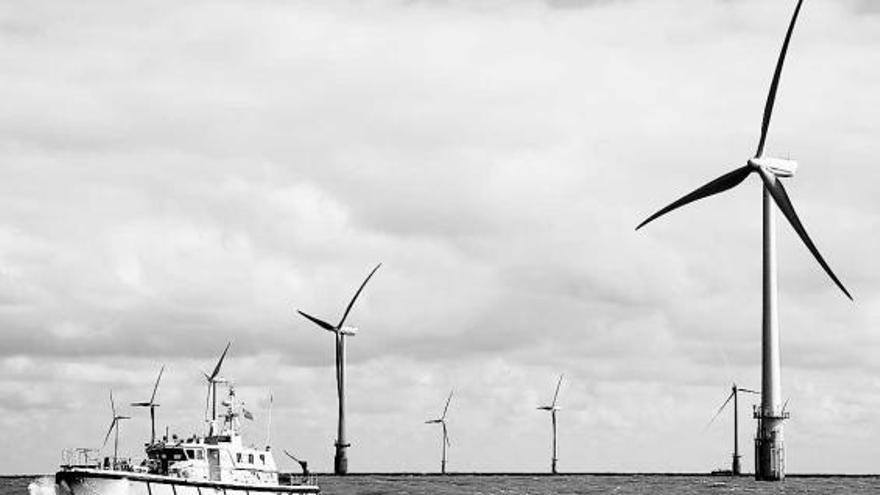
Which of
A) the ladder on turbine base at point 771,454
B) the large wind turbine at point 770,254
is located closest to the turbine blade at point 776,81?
the large wind turbine at point 770,254

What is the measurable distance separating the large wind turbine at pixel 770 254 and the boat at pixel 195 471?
115ft

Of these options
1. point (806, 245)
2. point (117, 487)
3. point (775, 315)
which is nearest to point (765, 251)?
point (775, 315)

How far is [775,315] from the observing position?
573 feet

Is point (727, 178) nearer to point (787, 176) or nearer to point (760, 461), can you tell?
point (787, 176)

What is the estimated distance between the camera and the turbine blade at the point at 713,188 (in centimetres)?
13600

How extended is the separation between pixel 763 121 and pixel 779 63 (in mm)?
13048

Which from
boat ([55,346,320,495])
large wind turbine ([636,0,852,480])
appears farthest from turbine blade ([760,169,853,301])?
boat ([55,346,320,495])

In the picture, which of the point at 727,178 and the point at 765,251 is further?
the point at 765,251

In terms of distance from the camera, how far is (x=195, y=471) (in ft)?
358

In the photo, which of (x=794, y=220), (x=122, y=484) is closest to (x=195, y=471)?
(x=122, y=484)

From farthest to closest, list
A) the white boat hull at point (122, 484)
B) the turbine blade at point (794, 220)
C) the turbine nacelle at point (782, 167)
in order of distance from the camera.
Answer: the turbine nacelle at point (782, 167) → the turbine blade at point (794, 220) → the white boat hull at point (122, 484)

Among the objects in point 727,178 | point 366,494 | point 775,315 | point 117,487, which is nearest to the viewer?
point 117,487

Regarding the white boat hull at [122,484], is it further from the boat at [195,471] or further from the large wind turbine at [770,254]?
the large wind turbine at [770,254]

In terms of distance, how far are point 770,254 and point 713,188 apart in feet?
108
